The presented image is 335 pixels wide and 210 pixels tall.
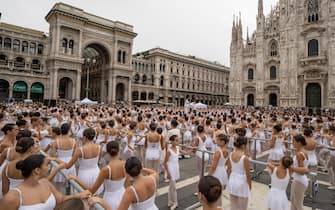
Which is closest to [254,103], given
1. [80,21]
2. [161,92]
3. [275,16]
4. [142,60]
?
[275,16]

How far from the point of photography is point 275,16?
40406 mm

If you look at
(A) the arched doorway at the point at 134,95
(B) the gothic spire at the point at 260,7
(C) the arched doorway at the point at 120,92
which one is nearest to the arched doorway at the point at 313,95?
(B) the gothic spire at the point at 260,7

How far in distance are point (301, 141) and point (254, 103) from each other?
A: 134ft

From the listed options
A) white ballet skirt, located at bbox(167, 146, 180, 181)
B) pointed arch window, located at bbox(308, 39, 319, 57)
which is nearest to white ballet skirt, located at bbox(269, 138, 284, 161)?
white ballet skirt, located at bbox(167, 146, 180, 181)

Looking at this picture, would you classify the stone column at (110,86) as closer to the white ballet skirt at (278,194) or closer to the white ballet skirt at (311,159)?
the white ballet skirt at (311,159)

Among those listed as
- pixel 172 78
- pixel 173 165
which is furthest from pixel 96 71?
pixel 173 165

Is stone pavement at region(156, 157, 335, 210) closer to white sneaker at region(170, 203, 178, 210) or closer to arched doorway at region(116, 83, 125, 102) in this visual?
white sneaker at region(170, 203, 178, 210)

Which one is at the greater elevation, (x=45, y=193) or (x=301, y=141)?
(x=301, y=141)

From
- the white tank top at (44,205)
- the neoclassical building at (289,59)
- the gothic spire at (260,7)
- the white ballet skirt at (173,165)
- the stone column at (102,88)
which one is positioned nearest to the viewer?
the white tank top at (44,205)

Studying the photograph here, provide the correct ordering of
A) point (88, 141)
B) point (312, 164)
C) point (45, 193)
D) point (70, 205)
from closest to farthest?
point (70, 205) → point (45, 193) → point (88, 141) → point (312, 164)

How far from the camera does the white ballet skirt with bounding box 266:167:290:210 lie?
3844 mm

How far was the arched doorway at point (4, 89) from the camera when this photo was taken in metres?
36.1

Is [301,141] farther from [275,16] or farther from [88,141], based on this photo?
[275,16]

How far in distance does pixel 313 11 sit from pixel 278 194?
4315 cm
